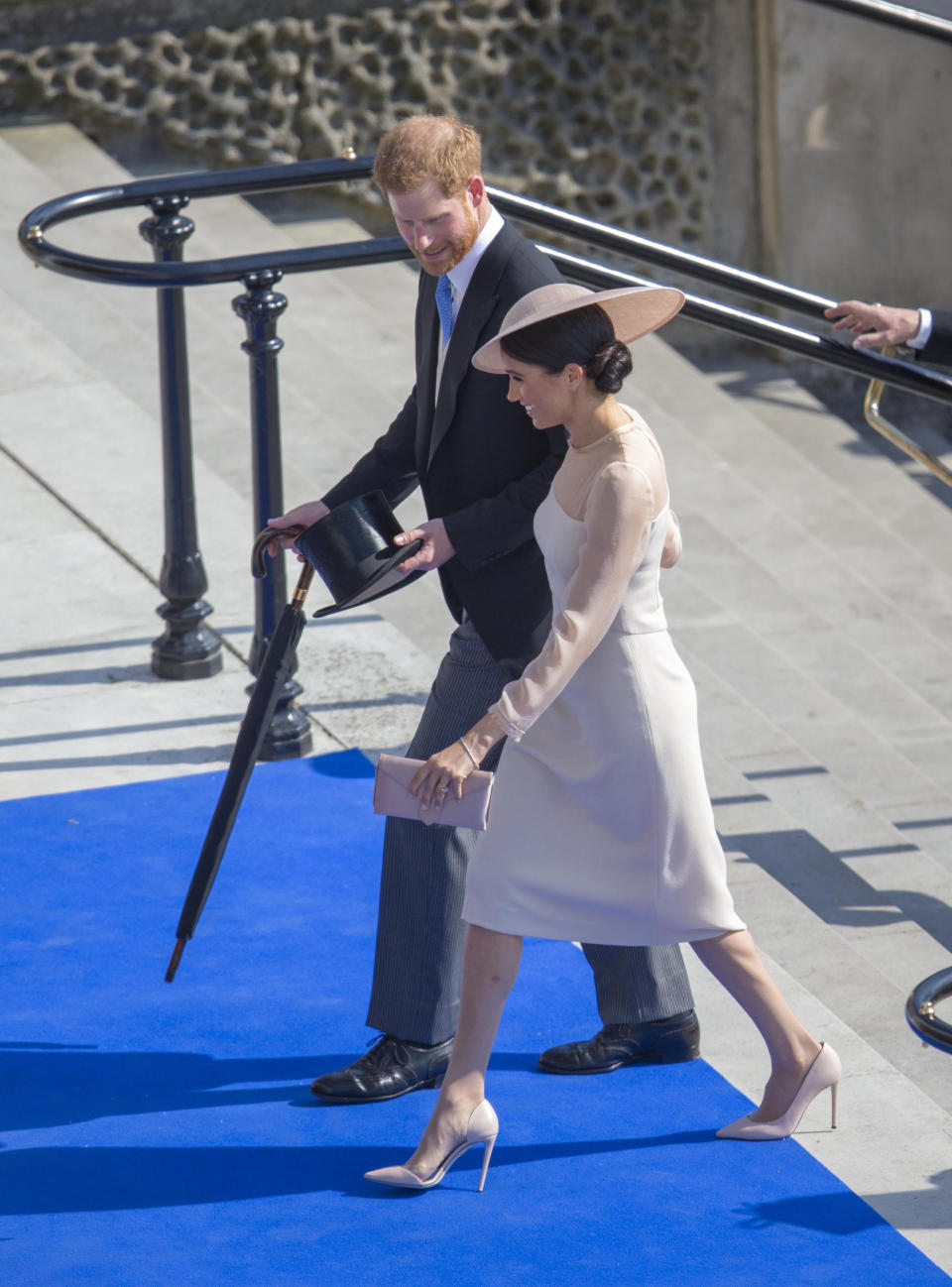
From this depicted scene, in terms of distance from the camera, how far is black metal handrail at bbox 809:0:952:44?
514 centimetres

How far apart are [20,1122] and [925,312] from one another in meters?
2.28

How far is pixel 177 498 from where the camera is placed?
458 cm

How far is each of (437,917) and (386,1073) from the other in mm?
273

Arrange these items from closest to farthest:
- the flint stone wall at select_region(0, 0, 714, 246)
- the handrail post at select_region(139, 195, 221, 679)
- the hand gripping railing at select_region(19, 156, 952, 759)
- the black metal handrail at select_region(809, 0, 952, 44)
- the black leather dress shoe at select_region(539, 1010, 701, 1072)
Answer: the black leather dress shoe at select_region(539, 1010, 701, 1072) < the hand gripping railing at select_region(19, 156, 952, 759) < the handrail post at select_region(139, 195, 221, 679) < the black metal handrail at select_region(809, 0, 952, 44) < the flint stone wall at select_region(0, 0, 714, 246)

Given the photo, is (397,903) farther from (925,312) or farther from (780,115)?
(780,115)

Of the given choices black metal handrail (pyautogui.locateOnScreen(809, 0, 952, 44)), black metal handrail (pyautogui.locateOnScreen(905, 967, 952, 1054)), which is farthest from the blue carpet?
black metal handrail (pyautogui.locateOnScreen(809, 0, 952, 44))

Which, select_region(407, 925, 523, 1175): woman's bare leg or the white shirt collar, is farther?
the white shirt collar

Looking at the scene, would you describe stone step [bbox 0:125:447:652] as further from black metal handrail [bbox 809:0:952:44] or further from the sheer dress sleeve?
the sheer dress sleeve

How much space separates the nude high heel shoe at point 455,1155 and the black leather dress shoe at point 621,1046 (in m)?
0.36

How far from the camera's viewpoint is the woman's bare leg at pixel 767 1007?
9.65 feet

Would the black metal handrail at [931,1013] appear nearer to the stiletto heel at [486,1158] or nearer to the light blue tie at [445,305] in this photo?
the stiletto heel at [486,1158]

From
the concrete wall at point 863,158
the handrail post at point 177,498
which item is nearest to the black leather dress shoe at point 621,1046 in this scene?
the handrail post at point 177,498

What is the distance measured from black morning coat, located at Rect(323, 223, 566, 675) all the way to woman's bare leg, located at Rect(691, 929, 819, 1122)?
0.57 m

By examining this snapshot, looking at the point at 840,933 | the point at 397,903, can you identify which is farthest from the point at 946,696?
the point at 397,903
